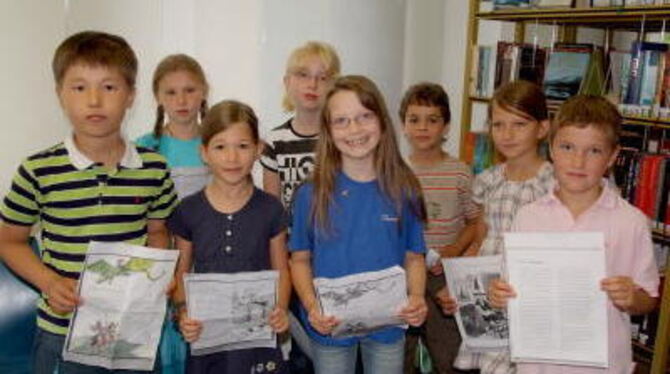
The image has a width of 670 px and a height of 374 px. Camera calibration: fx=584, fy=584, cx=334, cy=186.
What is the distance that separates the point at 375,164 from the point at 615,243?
0.82 m

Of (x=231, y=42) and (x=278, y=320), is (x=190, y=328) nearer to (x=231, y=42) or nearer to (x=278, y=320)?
(x=278, y=320)

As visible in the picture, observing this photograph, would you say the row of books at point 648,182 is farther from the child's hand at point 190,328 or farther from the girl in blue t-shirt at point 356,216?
the child's hand at point 190,328

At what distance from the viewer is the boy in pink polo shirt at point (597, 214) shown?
1841 mm

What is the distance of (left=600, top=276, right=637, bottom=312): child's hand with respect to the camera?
1.72 meters

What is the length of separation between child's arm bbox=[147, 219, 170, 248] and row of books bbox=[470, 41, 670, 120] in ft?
8.38

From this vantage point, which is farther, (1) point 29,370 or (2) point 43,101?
(2) point 43,101

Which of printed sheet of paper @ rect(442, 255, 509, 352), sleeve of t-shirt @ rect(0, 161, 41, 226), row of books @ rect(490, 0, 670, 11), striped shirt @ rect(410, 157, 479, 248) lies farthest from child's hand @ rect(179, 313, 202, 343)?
row of books @ rect(490, 0, 670, 11)

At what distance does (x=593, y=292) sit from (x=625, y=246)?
210 millimetres

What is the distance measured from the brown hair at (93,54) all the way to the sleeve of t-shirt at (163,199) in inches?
12.2

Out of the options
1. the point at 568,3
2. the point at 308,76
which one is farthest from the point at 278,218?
the point at 568,3

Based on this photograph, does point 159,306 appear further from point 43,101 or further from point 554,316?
point 43,101

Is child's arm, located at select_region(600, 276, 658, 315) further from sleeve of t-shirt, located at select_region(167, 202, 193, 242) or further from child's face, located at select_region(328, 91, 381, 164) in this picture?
sleeve of t-shirt, located at select_region(167, 202, 193, 242)

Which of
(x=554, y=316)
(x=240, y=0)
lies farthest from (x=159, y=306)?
(x=240, y=0)

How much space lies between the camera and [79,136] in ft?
6.02
